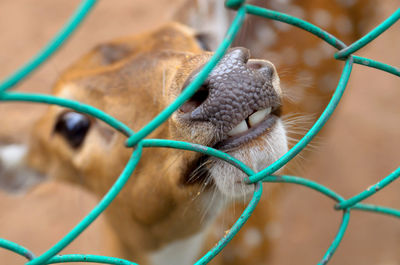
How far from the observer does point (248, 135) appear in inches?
48.5

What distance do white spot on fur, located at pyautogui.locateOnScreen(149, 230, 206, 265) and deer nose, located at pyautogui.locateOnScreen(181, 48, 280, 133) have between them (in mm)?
978

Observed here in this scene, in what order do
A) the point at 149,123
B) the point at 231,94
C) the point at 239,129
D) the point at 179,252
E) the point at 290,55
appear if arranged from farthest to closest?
1. the point at 290,55
2. the point at 179,252
3. the point at 239,129
4. the point at 231,94
5. the point at 149,123

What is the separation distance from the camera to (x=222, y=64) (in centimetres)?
117

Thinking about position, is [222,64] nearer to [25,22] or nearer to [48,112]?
[48,112]

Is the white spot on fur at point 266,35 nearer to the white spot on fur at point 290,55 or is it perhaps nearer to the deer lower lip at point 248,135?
the white spot on fur at point 290,55

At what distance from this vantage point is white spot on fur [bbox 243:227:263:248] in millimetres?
2742

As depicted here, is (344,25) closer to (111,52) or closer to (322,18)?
(322,18)

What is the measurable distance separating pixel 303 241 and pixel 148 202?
2324 millimetres

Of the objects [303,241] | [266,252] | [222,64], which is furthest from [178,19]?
[303,241]

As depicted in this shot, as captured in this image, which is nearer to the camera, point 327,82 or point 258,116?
point 258,116

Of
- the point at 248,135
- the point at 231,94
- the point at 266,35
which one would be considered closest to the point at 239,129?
the point at 248,135

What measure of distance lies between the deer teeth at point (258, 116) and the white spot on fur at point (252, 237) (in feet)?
5.33

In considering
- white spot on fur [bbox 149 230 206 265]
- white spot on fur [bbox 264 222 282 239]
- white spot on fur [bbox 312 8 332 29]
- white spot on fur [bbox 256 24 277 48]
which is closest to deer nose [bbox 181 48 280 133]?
white spot on fur [bbox 149 230 206 265]

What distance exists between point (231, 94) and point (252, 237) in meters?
1.85
